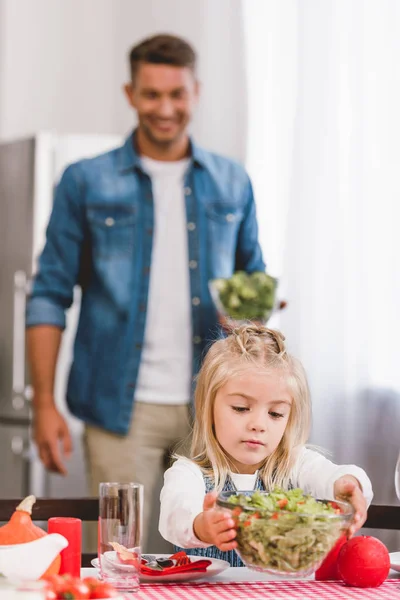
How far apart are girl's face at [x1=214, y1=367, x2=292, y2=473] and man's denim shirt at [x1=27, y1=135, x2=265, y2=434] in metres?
1.03

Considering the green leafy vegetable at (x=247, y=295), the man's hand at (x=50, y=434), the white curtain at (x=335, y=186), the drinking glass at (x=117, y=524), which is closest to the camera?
the drinking glass at (x=117, y=524)

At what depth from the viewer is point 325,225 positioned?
9.13ft

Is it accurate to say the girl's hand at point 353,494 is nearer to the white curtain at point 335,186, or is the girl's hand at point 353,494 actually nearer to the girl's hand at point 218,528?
the girl's hand at point 218,528

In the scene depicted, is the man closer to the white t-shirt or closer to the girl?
the white t-shirt

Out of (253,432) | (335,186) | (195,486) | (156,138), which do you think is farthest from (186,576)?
(335,186)

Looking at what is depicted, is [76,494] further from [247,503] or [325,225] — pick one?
[247,503]

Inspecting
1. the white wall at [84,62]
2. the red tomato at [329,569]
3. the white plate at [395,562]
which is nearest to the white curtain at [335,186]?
the white wall at [84,62]

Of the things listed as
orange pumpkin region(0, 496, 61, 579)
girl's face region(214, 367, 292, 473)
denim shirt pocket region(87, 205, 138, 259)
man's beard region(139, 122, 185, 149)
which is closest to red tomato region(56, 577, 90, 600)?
orange pumpkin region(0, 496, 61, 579)

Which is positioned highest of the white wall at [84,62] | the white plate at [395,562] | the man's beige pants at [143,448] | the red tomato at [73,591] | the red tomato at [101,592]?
the white wall at [84,62]

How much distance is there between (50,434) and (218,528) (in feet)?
5.12

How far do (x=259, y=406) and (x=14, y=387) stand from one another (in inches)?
50.8

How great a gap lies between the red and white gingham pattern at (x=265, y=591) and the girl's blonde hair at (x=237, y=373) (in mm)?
301

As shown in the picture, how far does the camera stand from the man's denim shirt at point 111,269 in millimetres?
2561

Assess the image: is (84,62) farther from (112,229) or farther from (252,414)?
(252,414)
